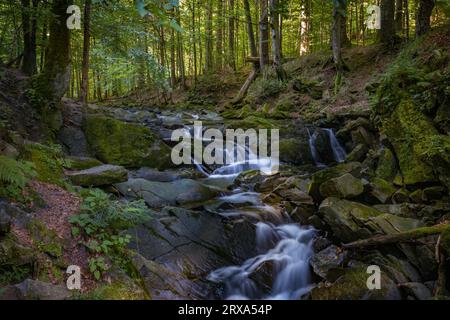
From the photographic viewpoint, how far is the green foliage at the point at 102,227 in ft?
13.8

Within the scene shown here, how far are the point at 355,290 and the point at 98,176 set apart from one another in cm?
524

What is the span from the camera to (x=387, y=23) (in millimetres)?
15672

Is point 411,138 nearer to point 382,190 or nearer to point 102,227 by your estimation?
point 382,190

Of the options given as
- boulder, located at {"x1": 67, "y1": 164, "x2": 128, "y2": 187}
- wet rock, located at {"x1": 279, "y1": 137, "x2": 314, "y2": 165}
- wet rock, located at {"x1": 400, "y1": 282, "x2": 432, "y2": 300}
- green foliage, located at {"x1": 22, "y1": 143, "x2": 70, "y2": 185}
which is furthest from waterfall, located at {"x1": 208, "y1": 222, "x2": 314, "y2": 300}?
wet rock, located at {"x1": 279, "y1": 137, "x2": 314, "y2": 165}

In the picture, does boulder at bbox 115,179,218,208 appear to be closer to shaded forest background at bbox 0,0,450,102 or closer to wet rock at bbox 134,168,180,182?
wet rock at bbox 134,168,180,182

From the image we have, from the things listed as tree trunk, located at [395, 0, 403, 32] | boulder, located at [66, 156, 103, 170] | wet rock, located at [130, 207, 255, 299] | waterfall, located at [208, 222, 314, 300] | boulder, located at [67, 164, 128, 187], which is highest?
tree trunk, located at [395, 0, 403, 32]

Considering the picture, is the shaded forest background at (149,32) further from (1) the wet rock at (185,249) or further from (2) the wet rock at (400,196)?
(2) the wet rock at (400,196)

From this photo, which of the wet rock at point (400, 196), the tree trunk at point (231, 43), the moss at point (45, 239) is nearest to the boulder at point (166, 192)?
the moss at point (45, 239)

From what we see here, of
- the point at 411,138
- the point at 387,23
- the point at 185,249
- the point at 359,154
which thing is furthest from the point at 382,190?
the point at 387,23

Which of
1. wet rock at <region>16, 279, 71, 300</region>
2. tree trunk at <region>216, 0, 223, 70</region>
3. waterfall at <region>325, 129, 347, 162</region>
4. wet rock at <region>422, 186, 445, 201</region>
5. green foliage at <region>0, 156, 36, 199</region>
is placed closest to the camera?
wet rock at <region>16, 279, 71, 300</region>

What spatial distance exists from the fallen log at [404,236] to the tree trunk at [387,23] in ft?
42.4

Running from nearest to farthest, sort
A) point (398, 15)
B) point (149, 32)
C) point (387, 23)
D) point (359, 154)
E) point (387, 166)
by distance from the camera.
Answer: point (387, 166)
point (359, 154)
point (149, 32)
point (387, 23)
point (398, 15)

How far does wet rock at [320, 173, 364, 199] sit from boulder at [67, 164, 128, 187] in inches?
177

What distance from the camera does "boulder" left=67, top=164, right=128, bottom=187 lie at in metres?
6.75
